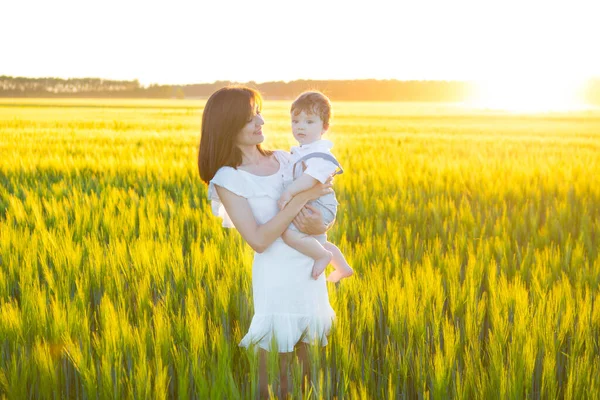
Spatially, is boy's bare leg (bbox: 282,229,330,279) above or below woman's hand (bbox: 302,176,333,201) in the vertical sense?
below

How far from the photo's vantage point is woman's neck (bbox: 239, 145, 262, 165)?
210 cm

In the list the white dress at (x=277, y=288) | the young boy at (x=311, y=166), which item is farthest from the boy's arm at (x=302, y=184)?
the white dress at (x=277, y=288)

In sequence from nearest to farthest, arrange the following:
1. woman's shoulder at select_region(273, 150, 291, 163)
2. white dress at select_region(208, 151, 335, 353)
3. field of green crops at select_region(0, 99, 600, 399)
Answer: field of green crops at select_region(0, 99, 600, 399)
white dress at select_region(208, 151, 335, 353)
woman's shoulder at select_region(273, 150, 291, 163)

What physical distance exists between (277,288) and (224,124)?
56 cm

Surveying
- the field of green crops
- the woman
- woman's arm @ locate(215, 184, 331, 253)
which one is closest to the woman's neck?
the woman

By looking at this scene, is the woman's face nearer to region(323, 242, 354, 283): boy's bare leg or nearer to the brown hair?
the brown hair

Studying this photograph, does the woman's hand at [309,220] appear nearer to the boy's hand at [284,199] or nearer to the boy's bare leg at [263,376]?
the boy's hand at [284,199]

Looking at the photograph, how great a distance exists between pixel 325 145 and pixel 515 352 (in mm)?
901

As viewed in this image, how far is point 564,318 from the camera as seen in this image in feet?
7.57

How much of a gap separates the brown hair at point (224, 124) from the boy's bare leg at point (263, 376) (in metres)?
0.62

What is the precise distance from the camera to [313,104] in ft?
6.81

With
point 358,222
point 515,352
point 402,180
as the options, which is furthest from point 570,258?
point 402,180

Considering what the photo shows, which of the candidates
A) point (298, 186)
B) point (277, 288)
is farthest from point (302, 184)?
point (277, 288)

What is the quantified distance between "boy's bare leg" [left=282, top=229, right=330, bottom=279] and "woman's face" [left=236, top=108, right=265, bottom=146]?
33 cm
